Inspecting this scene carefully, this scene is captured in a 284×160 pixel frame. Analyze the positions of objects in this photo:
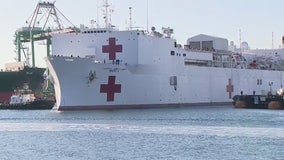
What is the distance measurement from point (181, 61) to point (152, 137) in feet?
75.8

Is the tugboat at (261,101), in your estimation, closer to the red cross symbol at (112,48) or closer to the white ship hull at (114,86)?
the white ship hull at (114,86)

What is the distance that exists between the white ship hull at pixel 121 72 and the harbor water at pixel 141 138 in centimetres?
605

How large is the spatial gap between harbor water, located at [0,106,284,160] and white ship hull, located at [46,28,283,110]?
605 cm

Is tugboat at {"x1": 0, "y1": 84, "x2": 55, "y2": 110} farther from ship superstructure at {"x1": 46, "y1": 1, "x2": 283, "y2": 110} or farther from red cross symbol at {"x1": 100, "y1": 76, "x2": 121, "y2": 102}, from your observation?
red cross symbol at {"x1": 100, "y1": 76, "x2": 121, "y2": 102}

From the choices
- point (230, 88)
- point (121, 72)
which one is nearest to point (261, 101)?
point (230, 88)

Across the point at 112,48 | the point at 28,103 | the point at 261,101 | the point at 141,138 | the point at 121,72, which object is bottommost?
the point at 141,138

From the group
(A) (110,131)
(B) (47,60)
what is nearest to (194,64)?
(B) (47,60)

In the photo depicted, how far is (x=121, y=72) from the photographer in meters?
43.6

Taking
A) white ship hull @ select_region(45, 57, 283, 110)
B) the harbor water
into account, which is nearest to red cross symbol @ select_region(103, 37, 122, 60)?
white ship hull @ select_region(45, 57, 283, 110)

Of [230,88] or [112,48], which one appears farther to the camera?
[230,88]

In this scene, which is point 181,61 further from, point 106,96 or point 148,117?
point 148,117

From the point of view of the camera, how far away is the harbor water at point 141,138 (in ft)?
72.4

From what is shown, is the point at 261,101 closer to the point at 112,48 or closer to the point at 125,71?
the point at 125,71

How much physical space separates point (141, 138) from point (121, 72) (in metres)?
17.5
